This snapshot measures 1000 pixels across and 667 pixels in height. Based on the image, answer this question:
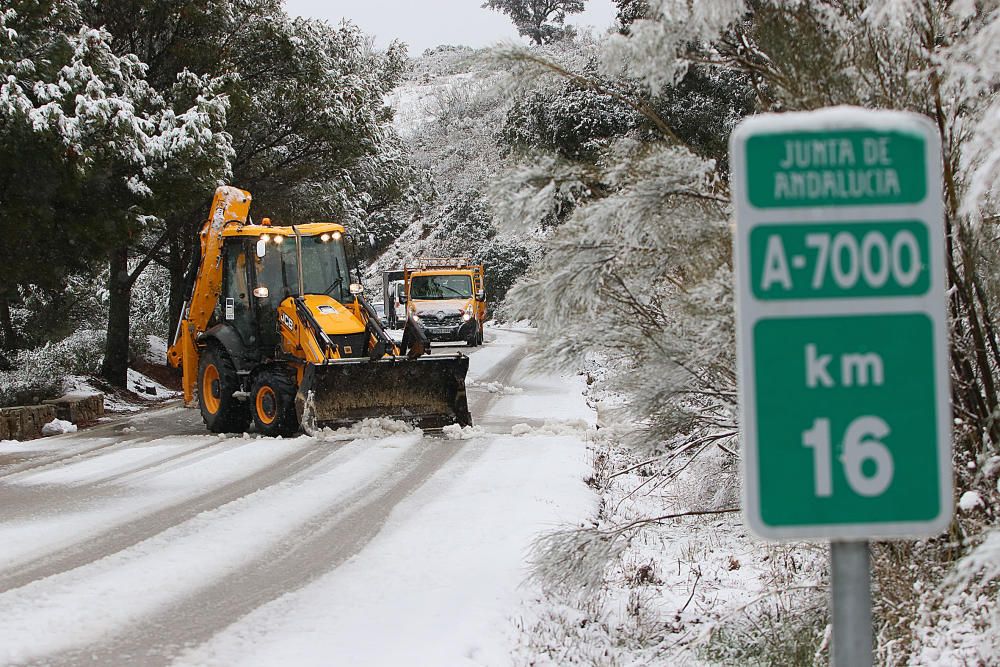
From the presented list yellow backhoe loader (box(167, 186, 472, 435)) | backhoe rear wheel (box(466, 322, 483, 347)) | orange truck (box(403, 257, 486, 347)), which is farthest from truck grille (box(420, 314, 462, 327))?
yellow backhoe loader (box(167, 186, 472, 435))

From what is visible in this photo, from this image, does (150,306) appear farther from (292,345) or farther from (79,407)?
(292,345)

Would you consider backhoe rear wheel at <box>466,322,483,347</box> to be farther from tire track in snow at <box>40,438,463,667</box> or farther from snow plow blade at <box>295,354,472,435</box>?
tire track in snow at <box>40,438,463,667</box>

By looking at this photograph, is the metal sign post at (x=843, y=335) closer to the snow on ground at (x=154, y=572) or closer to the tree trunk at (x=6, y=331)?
the snow on ground at (x=154, y=572)

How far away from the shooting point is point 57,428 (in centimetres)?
1480

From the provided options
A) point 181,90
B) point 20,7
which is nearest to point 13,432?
point 20,7

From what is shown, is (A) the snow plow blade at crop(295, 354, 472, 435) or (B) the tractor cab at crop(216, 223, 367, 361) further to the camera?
(B) the tractor cab at crop(216, 223, 367, 361)

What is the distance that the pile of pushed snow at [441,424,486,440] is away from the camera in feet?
41.2

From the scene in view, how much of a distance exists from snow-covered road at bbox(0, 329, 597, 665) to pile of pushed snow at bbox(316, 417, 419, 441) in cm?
4

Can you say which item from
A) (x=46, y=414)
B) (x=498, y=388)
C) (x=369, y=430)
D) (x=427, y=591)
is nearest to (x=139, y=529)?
(x=427, y=591)

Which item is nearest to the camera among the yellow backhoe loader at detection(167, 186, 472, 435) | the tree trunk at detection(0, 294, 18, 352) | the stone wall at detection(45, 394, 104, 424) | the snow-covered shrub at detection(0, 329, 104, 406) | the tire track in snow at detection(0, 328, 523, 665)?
the tire track in snow at detection(0, 328, 523, 665)

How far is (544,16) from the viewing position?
7544cm

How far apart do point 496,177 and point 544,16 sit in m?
73.7

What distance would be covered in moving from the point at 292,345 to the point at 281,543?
20.5 ft

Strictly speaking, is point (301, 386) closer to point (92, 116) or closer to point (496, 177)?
point (92, 116)
